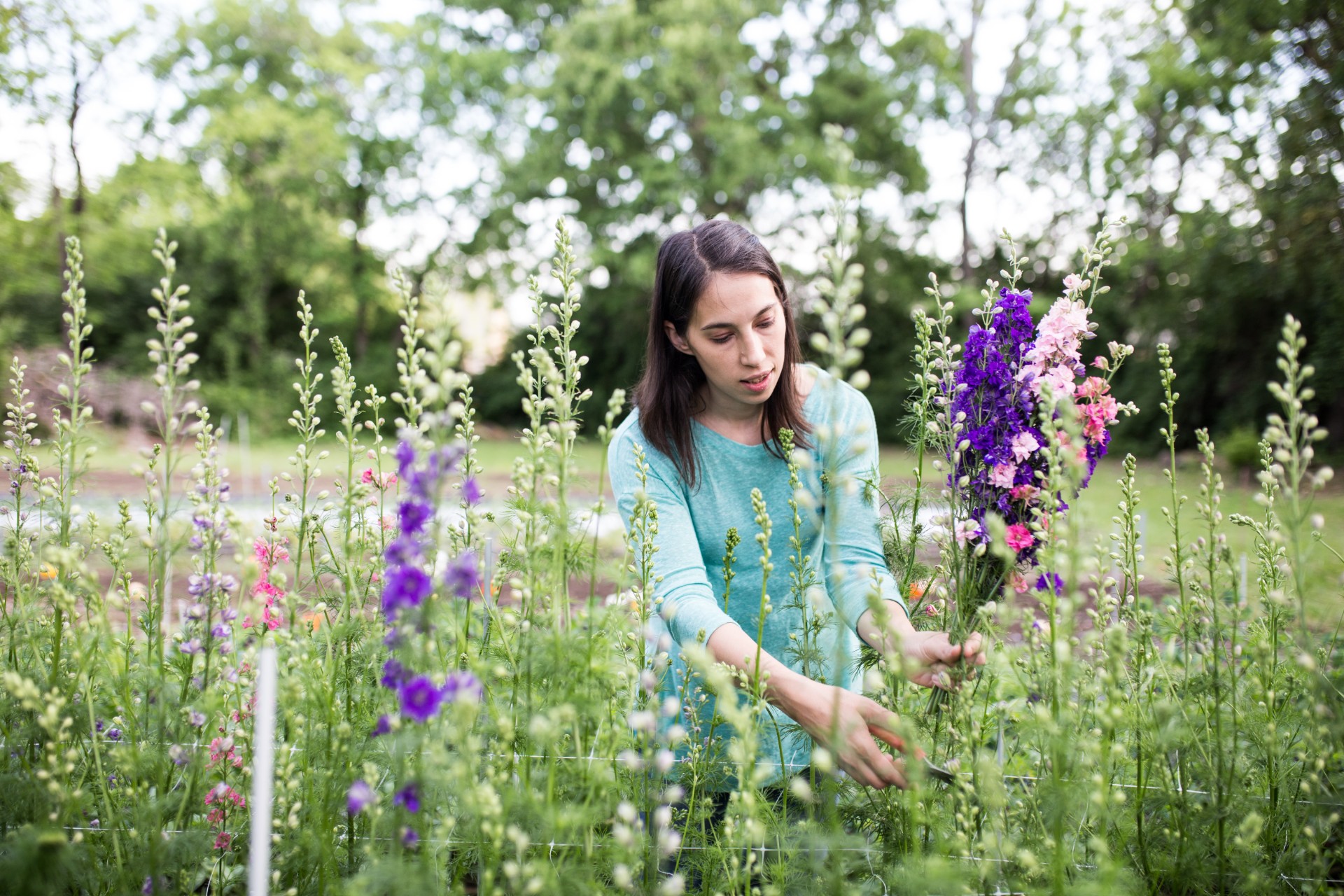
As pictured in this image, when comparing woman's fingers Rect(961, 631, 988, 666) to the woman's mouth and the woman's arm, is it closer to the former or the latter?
the woman's arm

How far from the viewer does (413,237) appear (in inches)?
1196

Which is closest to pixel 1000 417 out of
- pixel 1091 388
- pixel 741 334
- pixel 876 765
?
pixel 1091 388

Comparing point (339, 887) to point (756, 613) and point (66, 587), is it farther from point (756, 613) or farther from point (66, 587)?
point (756, 613)

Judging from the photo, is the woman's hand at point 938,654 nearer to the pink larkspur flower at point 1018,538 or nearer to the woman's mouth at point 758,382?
the pink larkspur flower at point 1018,538

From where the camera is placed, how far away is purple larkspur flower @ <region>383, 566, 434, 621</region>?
141cm

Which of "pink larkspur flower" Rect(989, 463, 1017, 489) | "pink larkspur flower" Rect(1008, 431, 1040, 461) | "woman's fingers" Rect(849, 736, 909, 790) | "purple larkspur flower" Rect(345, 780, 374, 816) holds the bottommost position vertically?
"woman's fingers" Rect(849, 736, 909, 790)

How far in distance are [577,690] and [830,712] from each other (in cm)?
62

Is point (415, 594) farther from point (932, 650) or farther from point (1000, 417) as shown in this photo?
point (1000, 417)

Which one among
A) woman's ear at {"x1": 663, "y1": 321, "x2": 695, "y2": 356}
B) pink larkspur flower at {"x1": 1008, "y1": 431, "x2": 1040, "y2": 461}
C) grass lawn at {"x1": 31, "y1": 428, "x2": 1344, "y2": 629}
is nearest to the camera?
pink larkspur flower at {"x1": 1008, "y1": 431, "x2": 1040, "y2": 461}

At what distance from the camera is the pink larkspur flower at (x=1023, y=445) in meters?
A: 2.12

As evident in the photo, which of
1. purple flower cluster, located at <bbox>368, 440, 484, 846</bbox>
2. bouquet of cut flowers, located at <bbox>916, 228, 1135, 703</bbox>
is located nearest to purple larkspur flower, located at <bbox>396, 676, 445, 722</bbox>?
purple flower cluster, located at <bbox>368, 440, 484, 846</bbox>

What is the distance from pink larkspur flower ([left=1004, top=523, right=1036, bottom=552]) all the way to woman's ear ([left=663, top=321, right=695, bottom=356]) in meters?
1.30

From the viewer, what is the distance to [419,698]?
1435mm

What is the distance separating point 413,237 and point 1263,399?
88.5ft
